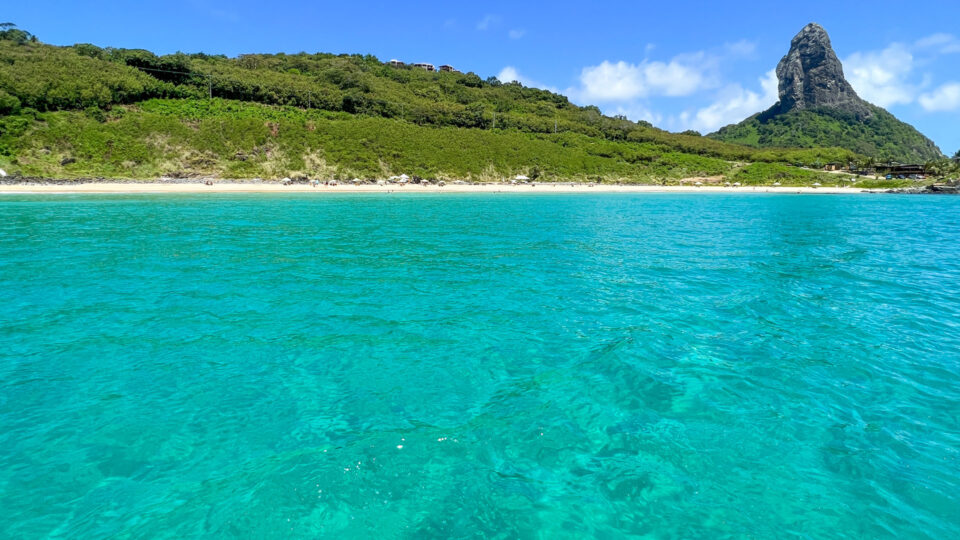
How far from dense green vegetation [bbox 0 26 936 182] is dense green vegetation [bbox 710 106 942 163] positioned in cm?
6434

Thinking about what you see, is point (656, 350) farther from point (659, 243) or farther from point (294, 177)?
point (294, 177)

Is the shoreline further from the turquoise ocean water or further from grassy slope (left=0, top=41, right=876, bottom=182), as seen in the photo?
the turquoise ocean water

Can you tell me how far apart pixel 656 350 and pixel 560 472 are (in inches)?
166

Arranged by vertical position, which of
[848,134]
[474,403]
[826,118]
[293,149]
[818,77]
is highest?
[818,77]

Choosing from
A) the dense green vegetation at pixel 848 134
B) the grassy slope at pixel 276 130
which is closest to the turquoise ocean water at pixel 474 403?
the grassy slope at pixel 276 130

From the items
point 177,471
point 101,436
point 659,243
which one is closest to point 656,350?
point 177,471

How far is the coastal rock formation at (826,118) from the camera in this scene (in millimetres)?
170500

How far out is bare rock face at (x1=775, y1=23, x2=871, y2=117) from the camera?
186 metres

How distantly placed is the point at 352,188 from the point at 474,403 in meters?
60.4

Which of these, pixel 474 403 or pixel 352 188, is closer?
pixel 474 403

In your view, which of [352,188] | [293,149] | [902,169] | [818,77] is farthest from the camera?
[818,77]

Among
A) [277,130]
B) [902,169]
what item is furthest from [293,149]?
[902,169]

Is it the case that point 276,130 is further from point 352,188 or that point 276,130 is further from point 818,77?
point 818,77

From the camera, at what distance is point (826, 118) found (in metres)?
181
